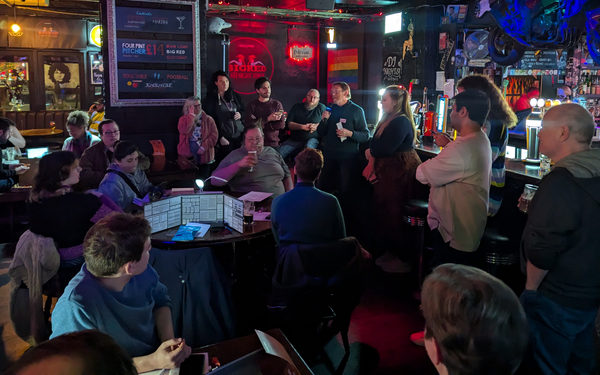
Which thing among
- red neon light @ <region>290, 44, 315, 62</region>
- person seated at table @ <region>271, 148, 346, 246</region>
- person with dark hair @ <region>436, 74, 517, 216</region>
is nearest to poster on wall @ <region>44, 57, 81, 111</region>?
red neon light @ <region>290, 44, 315, 62</region>

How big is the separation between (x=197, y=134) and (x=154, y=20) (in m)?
→ 1.36

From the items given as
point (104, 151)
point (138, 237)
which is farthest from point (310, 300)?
point (104, 151)

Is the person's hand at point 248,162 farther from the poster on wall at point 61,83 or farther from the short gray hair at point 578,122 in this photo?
the poster on wall at point 61,83

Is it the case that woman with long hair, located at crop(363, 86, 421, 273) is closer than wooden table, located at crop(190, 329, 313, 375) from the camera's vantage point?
No

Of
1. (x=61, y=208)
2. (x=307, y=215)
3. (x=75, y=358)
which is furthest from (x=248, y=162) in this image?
(x=75, y=358)

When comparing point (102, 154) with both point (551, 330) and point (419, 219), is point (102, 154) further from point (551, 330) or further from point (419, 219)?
point (551, 330)

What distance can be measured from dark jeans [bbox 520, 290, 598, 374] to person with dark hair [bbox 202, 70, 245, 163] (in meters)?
4.52

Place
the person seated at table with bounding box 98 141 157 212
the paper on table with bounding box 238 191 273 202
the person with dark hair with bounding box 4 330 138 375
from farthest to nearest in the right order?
the paper on table with bounding box 238 191 273 202
the person seated at table with bounding box 98 141 157 212
the person with dark hair with bounding box 4 330 138 375

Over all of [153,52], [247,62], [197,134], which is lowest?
[197,134]

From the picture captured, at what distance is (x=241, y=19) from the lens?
9375 millimetres

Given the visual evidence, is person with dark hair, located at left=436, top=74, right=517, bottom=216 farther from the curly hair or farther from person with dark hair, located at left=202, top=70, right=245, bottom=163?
person with dark hair, located at left=202, top=70, right=245, bottom=163

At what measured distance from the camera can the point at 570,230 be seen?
208cm

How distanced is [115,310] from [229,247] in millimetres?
1921

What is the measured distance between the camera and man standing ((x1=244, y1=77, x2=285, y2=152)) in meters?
→ 6.24
